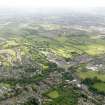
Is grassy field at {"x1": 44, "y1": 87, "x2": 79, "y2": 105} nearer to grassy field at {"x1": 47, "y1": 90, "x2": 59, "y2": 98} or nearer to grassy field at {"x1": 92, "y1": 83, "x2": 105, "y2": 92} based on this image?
grassy field at {"x1": 47, "y1": 90, "x2": 59, "y2": 98}

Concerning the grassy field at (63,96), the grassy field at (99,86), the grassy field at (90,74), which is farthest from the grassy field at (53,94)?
the grassy field at (90,74)

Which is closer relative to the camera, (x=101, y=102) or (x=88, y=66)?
(x=101, y=102)

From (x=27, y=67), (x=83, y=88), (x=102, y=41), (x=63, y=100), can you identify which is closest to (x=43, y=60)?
(x=27, y=67)

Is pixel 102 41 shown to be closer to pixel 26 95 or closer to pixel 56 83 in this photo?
pixel 56 83

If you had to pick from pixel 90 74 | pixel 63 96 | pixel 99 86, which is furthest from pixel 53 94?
pixel 90 74

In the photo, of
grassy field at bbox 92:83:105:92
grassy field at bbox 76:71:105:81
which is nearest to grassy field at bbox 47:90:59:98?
grassy field at bbox 92:83:105:92

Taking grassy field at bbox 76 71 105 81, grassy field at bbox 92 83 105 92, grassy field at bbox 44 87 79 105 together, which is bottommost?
grassy field at bbox 92 83 105 92

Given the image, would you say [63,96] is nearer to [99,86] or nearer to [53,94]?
[53,94]

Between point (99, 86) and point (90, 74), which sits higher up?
point (90, 74)

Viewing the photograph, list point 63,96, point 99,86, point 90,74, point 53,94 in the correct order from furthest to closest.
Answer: point 90,74 < point 99,86 < point 53,94 < point 63,96

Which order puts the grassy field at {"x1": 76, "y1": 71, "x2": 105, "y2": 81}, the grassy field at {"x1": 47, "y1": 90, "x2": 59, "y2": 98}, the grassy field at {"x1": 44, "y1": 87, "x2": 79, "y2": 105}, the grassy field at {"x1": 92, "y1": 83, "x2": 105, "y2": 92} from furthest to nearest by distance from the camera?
the grassy field at {"x1": 76, "y1": 71, "x2": 105, "y2": 81}, the grassy field at {"x1": 92, "y1": 83, "x2": 105, "y2": 92}, the grassy field at {"x1": 47, "y1": 90, "x2": 59, "y2": 98}, the grassy field at {"x1": 44, "y1": 87, "x2": 79, "y2": 105}

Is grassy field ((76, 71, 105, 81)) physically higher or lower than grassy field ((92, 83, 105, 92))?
higher
